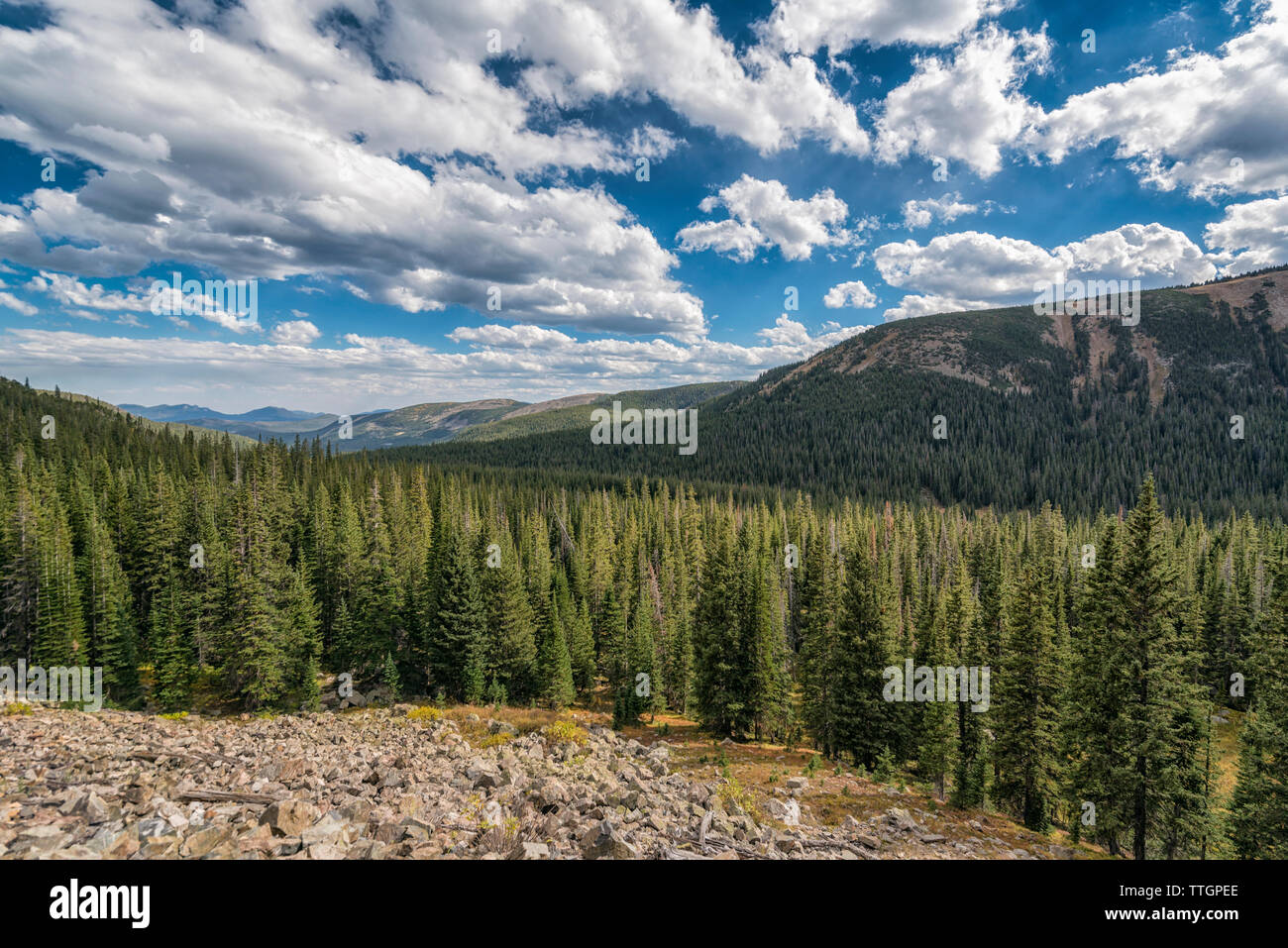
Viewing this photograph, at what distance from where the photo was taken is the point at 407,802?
1432 centimetres

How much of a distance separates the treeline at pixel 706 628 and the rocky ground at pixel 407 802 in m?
6.97

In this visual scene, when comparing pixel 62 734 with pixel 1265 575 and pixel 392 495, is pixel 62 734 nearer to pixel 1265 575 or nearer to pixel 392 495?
pixel 392 495

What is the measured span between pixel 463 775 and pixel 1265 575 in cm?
9752

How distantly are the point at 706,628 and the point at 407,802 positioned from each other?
23697mm

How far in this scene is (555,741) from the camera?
24.5 m

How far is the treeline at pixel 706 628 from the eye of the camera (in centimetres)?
2047

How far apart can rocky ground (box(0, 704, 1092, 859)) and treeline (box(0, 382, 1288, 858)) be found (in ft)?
22.9

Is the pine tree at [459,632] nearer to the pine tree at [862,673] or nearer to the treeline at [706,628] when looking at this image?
the treeline at [706,628]

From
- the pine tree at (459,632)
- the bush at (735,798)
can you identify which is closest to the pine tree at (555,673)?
A: the pine tree at (459,632)

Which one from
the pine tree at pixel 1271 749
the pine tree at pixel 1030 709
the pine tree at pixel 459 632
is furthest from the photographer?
the pine tree at pixel 459 632

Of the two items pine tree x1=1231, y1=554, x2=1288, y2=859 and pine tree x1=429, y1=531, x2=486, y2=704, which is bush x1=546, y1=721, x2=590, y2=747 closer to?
pine tree x1=429, y1=531, x2=486, y2=704

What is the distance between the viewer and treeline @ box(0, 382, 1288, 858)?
806 inches

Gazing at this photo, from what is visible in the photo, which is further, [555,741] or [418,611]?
[418,611]
